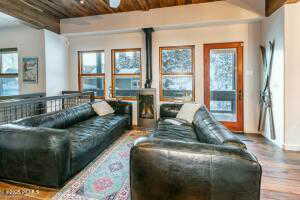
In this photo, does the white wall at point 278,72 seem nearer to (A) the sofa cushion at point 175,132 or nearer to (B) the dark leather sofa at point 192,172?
(A) the sofa cushion at point 175,132

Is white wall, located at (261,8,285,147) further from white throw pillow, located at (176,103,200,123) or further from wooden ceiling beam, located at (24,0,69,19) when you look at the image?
wooden ceiling beam, located at (24,0,69,19)

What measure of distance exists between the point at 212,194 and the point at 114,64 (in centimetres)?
495

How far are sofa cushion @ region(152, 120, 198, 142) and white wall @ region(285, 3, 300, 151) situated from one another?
74.1 inches

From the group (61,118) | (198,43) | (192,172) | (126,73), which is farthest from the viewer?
(126,73)

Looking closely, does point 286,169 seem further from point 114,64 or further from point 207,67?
point 114,64

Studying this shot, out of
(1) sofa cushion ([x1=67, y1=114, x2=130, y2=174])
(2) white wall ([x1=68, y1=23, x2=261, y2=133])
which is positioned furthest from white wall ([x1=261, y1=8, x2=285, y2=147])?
(1) sofa cushion ([x1=67, y1=114, x2=130, y2=174])

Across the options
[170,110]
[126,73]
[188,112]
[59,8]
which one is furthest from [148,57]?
[59,8]

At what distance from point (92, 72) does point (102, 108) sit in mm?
1773

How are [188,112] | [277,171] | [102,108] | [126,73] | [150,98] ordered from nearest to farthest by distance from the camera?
1. [277,171]
2. [188,112]
3. [102,108]
4. [150,98]
5. [126,73]

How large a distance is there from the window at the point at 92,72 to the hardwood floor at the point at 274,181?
3.90m

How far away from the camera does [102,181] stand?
7.71 ft

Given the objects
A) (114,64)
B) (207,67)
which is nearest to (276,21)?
(207,67)

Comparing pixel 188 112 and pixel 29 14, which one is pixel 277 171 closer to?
pixel 188 112

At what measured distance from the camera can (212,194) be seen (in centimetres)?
137
